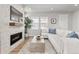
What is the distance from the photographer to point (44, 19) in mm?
3723

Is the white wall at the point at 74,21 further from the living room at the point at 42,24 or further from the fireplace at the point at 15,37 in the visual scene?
the fireplace at the point at 15,37

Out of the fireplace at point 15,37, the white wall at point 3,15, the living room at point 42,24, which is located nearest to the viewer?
the white wall at point 3,15

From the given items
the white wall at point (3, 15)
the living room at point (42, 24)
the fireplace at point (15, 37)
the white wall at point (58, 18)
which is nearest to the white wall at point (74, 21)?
the living room at point (42, 24)

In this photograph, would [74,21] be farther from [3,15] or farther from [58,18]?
[3,15]

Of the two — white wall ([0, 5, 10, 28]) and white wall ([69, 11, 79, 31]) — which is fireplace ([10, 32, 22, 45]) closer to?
white wall ([0, 5, 10, 28])

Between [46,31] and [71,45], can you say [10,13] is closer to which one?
[46,31]

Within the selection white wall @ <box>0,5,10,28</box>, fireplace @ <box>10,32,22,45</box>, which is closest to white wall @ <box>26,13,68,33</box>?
white wall @ <box>0,5,10,28</box>

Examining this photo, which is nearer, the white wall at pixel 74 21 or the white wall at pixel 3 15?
the white wall at pixel 3 15

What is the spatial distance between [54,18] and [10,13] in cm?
142

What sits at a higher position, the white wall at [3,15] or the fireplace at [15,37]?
the white wall at [3,15]

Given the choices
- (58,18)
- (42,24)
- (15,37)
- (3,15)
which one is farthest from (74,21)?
(3,15)

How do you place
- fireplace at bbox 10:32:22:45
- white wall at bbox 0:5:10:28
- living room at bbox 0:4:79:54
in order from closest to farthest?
white wall at bbox 0:5:10:28
living room at bbox 0:4:79:54
fireplace at bbox 10:32:22:45
